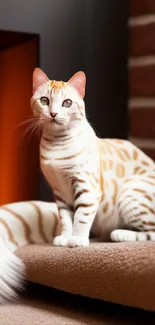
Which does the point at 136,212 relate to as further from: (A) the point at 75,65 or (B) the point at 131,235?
(A) the point at 75,65

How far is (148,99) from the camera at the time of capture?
6.98 feet

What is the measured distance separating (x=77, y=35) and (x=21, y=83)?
243mm

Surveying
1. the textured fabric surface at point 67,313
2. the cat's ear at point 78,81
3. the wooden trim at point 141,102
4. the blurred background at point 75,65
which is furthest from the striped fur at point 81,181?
the wooden trim at point 141,102

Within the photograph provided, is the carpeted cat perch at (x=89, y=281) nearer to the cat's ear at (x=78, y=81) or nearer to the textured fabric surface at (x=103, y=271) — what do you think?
the textured fabric surface at (x=103, y=271)

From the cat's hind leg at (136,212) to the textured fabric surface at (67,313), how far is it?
0.17 meters

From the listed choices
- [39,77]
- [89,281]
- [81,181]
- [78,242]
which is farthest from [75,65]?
[89,281]

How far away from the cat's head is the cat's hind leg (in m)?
0.21

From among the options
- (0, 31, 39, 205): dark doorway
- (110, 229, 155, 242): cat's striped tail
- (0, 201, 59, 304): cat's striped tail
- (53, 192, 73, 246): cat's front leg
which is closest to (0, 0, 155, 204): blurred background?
(0, 31, 39, 205): dark doorway

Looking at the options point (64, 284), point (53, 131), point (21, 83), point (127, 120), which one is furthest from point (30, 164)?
point (64, 284)

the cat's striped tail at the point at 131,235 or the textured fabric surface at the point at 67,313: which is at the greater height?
the cat's striped tail at the point at 131,235

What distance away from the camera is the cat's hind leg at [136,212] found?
142cm

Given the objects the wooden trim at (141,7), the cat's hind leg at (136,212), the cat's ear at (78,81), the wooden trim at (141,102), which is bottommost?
the cat's hind leg at (136,212)

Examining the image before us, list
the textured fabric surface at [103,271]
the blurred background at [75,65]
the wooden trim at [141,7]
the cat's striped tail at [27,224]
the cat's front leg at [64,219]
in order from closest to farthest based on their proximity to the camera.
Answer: the textured fabric surface at [103,271], the cat's front leg at [64,219], the cat's striped tail at [27,224], the blurred background at [75,65], the wooden trim at [141,7]

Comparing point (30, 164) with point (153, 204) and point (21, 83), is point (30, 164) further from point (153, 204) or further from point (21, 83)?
point (153, 204)
